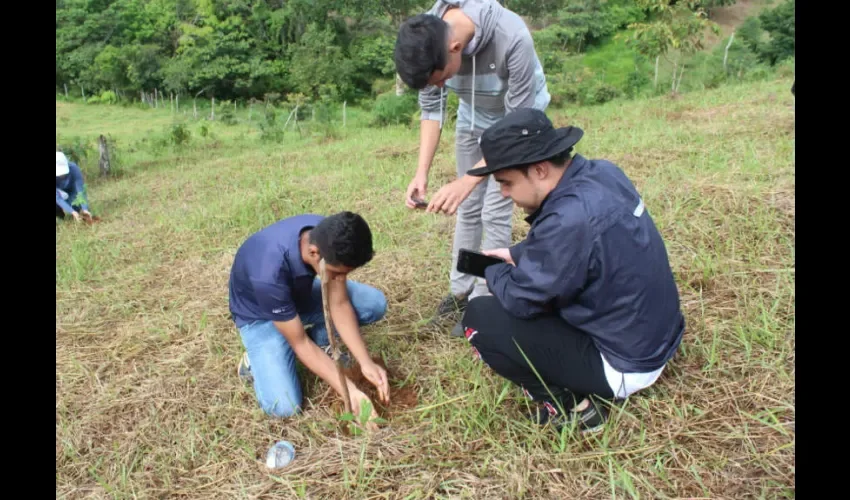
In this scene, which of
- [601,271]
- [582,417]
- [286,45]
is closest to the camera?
[601,271]

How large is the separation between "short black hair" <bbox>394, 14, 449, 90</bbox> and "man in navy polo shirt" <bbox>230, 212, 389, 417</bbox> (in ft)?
1.89

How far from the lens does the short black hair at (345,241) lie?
192 centimetres

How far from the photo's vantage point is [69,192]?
5.63 metres

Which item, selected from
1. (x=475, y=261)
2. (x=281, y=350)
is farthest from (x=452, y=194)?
(x=281, y=350)

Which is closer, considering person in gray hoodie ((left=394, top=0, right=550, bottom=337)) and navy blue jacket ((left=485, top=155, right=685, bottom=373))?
navy blue jacket ((left=485, top=155, right=685, bottom=373))

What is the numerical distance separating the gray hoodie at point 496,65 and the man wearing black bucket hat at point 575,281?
0.57 metres

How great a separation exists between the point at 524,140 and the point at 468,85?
2.85ft

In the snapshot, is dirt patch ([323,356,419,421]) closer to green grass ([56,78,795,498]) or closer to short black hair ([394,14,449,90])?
green grass ([56,78,795,498])

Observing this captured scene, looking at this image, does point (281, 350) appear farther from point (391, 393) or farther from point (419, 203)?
point (419, 203)

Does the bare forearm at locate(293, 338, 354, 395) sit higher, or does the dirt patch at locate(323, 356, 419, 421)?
the bare forearm at locate(293, 338, 354, 395)

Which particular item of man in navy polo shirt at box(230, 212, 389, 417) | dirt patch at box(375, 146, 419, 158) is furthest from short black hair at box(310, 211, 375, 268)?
dirt patch at box(375, 146, 419, 158)

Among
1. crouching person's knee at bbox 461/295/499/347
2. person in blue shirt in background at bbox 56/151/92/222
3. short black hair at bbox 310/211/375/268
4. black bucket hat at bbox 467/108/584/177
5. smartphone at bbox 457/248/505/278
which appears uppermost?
black bucket hat at bbox 467/108/584/177

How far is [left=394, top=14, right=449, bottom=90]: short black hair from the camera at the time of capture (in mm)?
1938

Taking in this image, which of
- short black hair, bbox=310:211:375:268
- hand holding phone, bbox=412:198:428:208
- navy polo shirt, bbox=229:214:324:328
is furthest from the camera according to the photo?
hand holding phone, bbox=412:198:428:208
